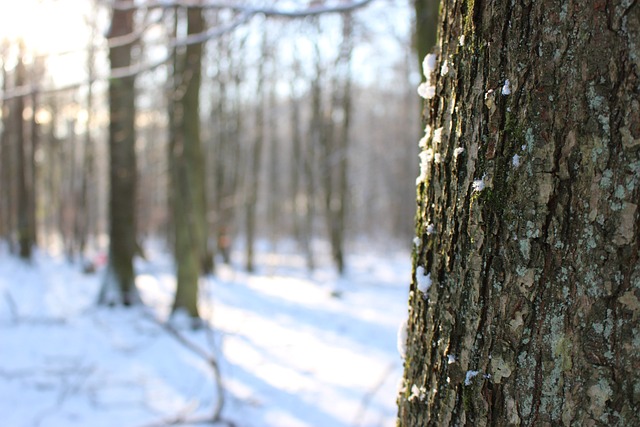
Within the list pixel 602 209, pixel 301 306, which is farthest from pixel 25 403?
pixel 301 306

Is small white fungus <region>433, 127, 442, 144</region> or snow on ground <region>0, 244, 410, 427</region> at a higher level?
small white fungus <region>433, 127, 442, 144</region>

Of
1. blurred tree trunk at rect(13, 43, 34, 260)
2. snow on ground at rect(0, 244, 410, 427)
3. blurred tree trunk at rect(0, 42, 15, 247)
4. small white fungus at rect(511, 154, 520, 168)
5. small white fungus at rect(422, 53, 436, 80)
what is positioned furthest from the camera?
blurred tree trunk at rect(0, 42, 15, 247)

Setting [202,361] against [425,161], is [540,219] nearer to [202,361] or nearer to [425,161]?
[425,161]

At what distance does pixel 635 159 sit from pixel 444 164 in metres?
0.37

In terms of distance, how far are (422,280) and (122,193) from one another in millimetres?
8119

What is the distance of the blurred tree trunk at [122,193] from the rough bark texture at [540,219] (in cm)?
813

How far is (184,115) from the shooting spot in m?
7.18

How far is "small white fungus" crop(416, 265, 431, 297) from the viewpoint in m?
1.15

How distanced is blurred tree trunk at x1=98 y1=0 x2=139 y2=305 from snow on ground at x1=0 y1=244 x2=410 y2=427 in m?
0.49

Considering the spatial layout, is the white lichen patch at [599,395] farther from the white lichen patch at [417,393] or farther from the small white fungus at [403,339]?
the small white fungus at [403,339]

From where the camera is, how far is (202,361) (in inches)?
228

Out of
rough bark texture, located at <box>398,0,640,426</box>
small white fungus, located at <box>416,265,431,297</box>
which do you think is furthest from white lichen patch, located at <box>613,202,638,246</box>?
small white fungus, located at <box>416,265,431,297</box>

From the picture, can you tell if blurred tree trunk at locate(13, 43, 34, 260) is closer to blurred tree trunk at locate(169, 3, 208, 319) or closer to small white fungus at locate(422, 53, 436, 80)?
blurred tree trunk at locate(169, 3, 208, 319)

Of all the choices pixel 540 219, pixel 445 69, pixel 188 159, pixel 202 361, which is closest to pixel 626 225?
pixel 540 219
